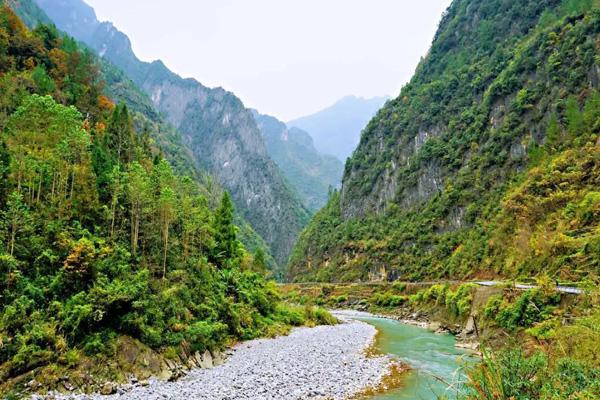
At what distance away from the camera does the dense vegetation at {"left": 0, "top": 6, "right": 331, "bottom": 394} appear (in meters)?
17.9

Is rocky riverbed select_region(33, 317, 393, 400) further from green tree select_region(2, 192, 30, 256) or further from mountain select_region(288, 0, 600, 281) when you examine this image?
mountain select_region(288, 0, 600, 281)

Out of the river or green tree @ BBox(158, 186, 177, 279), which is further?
green tree @ BBox(158, 186, 177, 279)

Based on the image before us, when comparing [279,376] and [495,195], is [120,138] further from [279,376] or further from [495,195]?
[495,195]

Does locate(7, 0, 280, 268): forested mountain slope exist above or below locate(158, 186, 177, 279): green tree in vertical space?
above

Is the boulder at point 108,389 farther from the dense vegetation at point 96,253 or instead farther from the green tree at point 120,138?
the green tree at point 120,138

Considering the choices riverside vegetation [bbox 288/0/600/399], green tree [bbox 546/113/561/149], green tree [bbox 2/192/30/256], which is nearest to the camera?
riverside vegetation [bbox 288/0/600/399]

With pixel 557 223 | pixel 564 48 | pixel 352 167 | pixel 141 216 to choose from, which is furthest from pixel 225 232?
pixel 352 167

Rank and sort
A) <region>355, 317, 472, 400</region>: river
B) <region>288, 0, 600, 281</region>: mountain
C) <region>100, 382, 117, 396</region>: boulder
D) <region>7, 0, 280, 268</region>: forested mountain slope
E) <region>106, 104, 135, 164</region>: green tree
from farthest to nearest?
<region>7, 0, 280, 268</region>: forested mountain slope, <region>288, 0, 600, 281</region>: mountain, <region>106, 104, 135, 164</region>: green tree, <region>355, 317, 472, 400</region>: river, <region>100, 382, 117, 396</region>: boulder

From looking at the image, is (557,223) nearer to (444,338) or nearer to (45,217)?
(444,338)

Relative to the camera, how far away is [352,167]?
129500 mm

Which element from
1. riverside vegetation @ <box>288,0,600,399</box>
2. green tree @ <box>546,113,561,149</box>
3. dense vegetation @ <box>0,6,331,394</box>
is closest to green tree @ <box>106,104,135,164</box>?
dense vegetation @ <box>0,6,331,394</box>

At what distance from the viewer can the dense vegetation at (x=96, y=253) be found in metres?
17.9

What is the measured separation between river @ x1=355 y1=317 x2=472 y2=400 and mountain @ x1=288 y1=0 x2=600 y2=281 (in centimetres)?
1047

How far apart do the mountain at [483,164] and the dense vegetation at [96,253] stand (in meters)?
25.5
